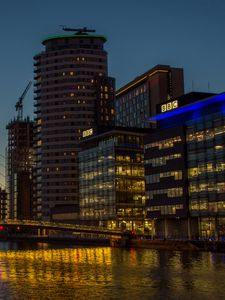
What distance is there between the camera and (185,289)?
66.0 meters

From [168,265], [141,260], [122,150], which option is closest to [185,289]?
[168,265]

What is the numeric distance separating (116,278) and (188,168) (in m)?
75.8

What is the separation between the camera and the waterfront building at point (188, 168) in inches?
5546

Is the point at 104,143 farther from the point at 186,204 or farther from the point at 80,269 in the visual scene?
the point at 80,269

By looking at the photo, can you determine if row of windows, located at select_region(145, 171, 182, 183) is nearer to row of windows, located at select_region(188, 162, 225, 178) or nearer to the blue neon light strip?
row of windows, located at select_region(188, 162, 225, 178)

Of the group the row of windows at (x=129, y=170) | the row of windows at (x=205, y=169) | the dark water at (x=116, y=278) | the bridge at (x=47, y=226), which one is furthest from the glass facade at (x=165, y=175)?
the dark water at (x=116, y=278)

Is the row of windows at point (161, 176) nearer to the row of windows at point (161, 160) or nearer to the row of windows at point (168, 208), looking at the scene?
the row of windows at point (161, 160)

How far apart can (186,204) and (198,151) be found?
14158 millimetres

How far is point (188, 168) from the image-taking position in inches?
5876

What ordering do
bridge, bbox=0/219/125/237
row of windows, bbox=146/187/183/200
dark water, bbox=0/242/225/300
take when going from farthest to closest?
row of windows, bbox=146/187/183/200 → bridge, bbox=0/219/125/237 → dark water, bbox=0/242/225/300

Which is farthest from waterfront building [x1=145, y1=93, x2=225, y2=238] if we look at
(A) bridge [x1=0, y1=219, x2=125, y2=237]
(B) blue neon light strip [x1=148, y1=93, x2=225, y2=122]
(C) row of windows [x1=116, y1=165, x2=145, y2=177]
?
(C) row of windows [x1=116, y1=165, x2=145, y2=177]

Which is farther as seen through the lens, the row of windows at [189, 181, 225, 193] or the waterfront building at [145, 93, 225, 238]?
the waterfront building at [145, 93, 225, 238]

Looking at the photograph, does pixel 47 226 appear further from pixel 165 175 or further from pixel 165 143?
pixel 165 143

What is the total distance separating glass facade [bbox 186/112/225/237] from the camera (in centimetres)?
13950
